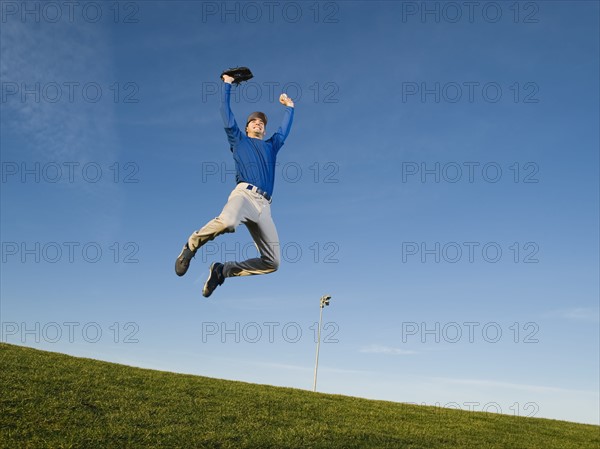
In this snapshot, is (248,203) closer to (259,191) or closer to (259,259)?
(259,191)

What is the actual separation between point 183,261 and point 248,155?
70.4 inches

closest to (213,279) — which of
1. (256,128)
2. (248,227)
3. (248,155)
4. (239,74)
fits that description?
(248,227)

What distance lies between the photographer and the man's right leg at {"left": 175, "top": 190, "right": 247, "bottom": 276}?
705 cm

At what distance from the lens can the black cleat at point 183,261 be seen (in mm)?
7340

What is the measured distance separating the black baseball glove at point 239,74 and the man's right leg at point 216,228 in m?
1.57

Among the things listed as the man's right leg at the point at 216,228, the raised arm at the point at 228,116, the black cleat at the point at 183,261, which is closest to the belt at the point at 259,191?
the man's right leg at the point at 216,228

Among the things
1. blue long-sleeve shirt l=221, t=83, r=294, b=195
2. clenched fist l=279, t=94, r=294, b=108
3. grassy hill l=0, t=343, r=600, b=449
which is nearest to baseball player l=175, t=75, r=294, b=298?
blue long-sleeve shirt l=221, t=83, r=294, b=195

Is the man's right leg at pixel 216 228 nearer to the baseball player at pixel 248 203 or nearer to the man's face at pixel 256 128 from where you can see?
the baseball player at pixel 248 203

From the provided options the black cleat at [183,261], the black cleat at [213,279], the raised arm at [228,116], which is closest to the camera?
the black cleat at [183,261]

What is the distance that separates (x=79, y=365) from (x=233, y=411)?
5812 mm

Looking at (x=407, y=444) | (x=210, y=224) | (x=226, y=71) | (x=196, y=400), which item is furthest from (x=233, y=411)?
(x=226, y=71)

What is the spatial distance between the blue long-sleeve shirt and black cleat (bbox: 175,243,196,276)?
4.09 ft

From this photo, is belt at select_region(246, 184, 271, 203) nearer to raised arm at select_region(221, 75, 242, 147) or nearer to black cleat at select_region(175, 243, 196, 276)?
raised arm at select_region(221, 75, 242, 147)

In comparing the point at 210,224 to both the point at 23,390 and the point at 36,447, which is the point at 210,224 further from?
the point at 23,390
